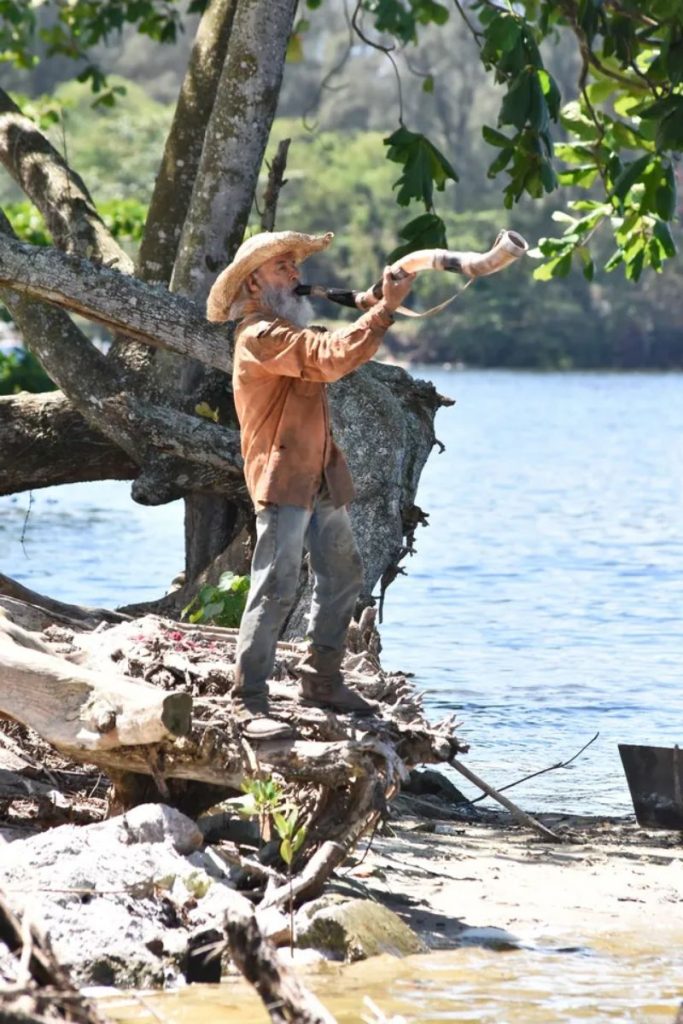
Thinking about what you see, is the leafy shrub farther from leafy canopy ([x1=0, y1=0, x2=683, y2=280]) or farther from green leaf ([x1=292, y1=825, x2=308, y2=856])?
green leaf ([x1=292, y1=825, x2=308, y2=856])

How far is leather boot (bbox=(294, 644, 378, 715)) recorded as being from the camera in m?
6.42

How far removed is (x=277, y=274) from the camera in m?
6.38

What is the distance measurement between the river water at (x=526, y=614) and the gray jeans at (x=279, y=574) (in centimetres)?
112

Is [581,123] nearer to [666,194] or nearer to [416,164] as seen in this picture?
[666,194]

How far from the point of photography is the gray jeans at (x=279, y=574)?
6.26 meters

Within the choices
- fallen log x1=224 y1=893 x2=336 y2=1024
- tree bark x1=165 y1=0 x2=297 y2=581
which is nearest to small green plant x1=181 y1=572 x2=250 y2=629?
tree bark x1=165 y1=0 x2=297 y2=581

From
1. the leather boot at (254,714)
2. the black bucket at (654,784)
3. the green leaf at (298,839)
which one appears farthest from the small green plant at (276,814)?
the black bucket at (654,784)

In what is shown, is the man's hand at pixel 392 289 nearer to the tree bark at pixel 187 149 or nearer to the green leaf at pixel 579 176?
the tree bark at pixel 187 149

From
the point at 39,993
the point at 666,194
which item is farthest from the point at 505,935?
the point at 666,194

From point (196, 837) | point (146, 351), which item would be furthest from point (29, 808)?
point (146, 351)

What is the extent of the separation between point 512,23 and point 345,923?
4.85 metres

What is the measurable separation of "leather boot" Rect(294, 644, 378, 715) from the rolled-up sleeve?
0.99 meters

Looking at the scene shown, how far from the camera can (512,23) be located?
29.5ft

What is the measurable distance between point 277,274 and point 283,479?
0.72 metres
